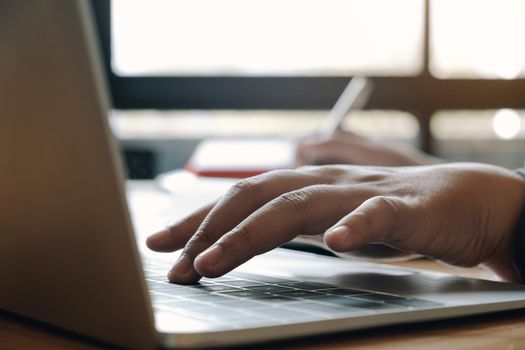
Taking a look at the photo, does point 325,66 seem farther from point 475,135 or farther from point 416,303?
point 416,303

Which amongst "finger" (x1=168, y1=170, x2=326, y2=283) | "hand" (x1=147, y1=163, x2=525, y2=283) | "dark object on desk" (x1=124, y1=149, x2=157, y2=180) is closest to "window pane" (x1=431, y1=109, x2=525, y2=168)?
"dark object on desk" (x1=124, y1=149, x2=157, y2=180)

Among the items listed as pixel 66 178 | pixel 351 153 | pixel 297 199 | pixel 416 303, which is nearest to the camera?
pixel 66 178

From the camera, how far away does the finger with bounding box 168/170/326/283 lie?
591 millimetres

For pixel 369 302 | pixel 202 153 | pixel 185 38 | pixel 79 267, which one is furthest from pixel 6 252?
pixel 185 38

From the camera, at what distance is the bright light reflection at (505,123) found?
2.11 meters

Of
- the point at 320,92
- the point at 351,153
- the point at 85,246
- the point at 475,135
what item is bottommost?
the point at 475,135

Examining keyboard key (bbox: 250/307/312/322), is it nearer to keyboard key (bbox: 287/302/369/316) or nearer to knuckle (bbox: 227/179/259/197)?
keyboard key (bbox: 287/302/369/316)

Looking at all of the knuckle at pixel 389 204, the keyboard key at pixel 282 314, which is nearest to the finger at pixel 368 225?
the knuckle at pixel 389 204

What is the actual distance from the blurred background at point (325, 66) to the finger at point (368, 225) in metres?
1.48

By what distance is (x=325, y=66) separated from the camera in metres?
2.10

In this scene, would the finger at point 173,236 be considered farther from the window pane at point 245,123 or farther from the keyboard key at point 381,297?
the window pane at point 245,123

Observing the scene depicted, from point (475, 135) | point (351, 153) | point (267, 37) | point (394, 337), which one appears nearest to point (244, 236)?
point (394, 337)

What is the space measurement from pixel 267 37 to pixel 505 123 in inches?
25.5

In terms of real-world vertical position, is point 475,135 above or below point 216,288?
below
